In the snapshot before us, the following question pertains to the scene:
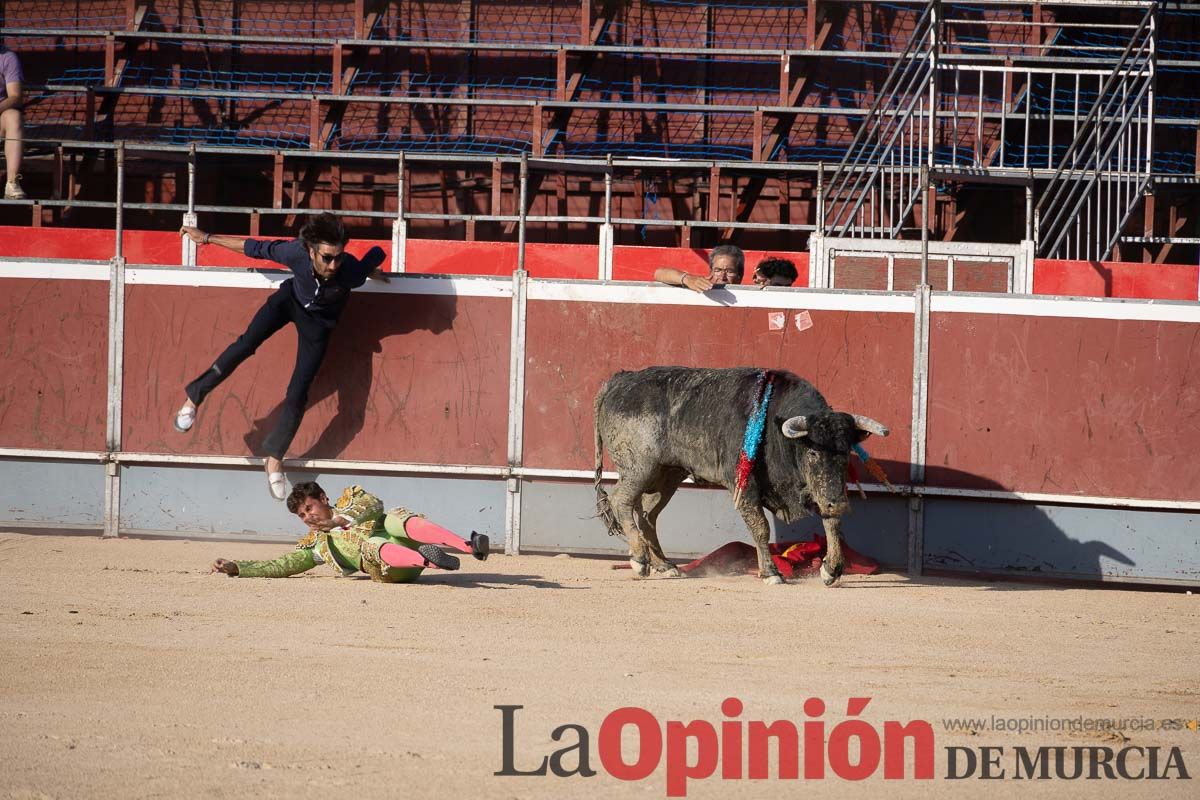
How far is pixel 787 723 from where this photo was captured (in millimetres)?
4922

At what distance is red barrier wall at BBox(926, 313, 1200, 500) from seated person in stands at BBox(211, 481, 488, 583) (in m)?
3.59

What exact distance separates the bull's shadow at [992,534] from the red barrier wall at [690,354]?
30 cm

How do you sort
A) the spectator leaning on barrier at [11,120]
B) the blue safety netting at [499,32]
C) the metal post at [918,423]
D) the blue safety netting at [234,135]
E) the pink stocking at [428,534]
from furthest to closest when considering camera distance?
the blue safety netting at [499,32] → the blue safety netting at [234,135] → the spectator leaning on barrier at [11,120] → the metal post at [918,423] → the pink stocking at [428,534]

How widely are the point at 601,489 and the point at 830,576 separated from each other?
1.72 meters

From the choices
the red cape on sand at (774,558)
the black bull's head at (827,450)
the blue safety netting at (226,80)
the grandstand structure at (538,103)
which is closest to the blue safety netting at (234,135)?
the grandstand structure at (538,103)

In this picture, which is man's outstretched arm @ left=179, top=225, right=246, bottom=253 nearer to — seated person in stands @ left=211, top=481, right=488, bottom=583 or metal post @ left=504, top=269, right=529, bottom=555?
metal post @ left=504, top=269, right=529, bottom=555

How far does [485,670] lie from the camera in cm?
561

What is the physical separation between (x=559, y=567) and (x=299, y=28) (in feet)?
34.6

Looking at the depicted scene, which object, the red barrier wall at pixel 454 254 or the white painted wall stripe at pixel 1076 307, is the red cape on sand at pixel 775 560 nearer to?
the white painted wall stripe at pixel 1076 307

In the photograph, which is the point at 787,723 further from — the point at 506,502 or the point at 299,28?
the point at 299,28

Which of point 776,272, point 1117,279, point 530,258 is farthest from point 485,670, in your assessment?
point 1117,279

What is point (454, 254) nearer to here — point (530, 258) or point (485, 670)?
point (530, 258)

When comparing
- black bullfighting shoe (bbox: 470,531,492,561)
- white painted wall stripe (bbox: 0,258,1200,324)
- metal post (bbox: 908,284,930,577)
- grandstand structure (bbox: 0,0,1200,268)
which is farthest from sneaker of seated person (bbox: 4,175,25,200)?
metal post (bbox: 908,284,930,577)

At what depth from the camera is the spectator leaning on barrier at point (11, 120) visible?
11875mm
